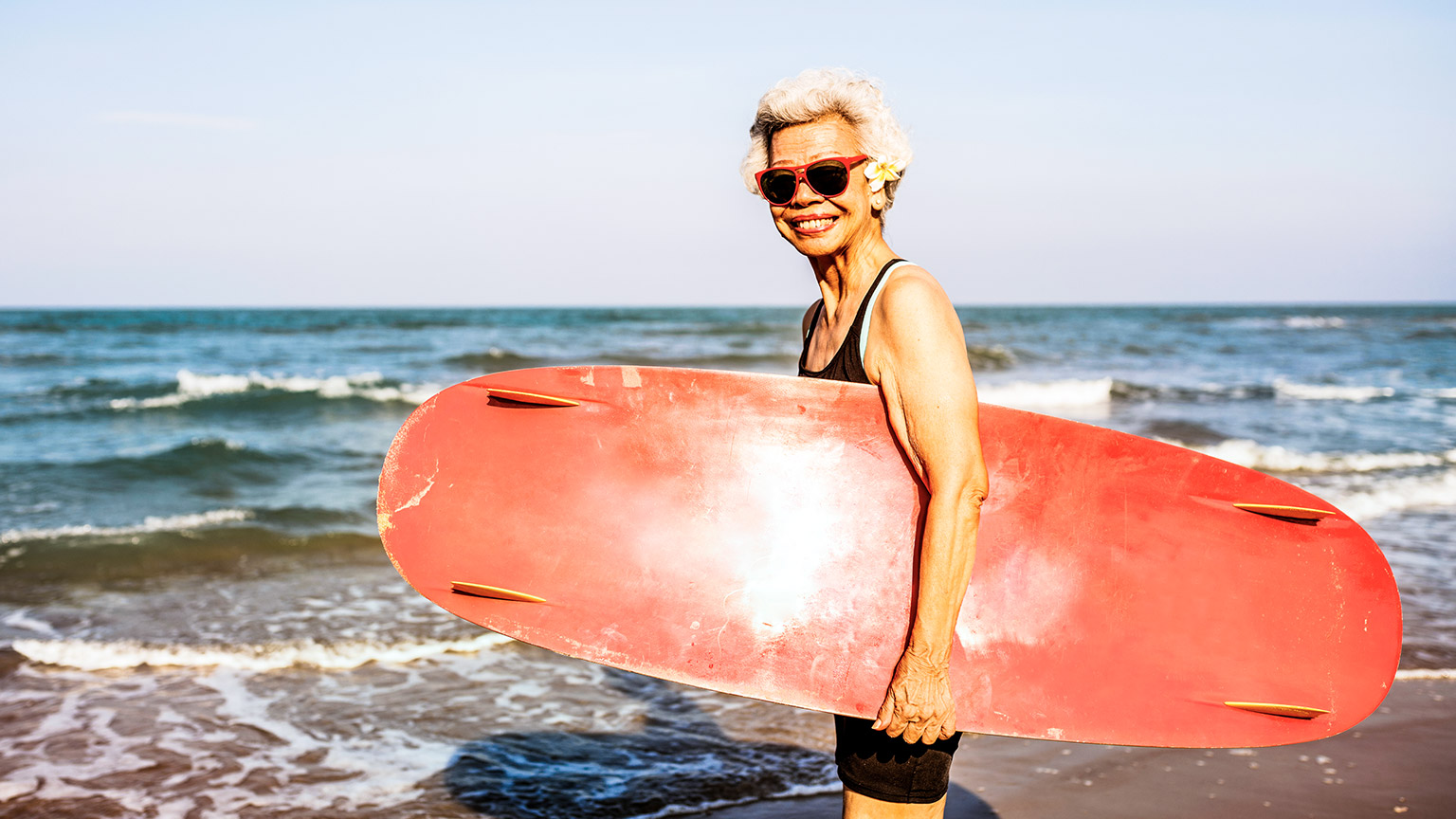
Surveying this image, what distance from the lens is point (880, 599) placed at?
5.75ft

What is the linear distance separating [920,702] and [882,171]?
0.90m

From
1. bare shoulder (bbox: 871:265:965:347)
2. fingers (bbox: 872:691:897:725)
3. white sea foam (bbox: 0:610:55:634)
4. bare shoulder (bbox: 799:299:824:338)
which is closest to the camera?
bare shoulder (bbox: 871:265:965:347)

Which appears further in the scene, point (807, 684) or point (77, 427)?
point (77, 427)

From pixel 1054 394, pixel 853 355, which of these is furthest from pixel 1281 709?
→ pixel 1054 394

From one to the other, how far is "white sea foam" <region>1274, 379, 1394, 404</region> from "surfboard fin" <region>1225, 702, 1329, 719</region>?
611 inches

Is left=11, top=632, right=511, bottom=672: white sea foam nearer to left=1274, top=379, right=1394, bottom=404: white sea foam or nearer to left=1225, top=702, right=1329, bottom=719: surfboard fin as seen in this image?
left=1225, top=702, right=1329, bottom=719: surfboard fin

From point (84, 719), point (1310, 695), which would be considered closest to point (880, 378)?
point (1310, 695)

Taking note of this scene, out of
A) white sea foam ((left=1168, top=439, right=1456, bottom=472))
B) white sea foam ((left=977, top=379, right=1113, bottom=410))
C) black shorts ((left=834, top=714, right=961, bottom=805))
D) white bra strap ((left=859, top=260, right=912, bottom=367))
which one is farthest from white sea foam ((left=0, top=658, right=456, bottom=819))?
white sea foam ((left=977, top=379, right=1113, bottom=410))

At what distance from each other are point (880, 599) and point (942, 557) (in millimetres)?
282

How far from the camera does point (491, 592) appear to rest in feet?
6.64

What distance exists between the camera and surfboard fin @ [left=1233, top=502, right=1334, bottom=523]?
6.58 ft

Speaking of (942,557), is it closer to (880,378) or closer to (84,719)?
(880,378)

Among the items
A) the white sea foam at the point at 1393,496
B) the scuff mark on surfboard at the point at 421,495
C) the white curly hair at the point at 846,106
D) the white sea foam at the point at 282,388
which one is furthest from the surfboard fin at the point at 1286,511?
the white sea foam at the point at 282,388

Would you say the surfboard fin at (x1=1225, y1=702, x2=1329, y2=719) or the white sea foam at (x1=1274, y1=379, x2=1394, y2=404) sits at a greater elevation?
the white sea foam at (x1=1274, y1=379, x2=1394, y2=404)
